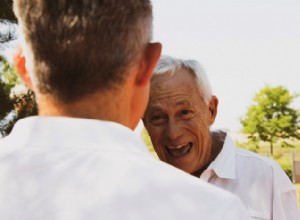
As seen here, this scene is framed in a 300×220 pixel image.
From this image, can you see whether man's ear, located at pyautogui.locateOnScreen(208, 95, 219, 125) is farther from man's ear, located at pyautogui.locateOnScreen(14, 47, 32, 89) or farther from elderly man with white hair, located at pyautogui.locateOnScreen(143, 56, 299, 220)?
man's ear, located at pyautogui.locateOnScreen(14, 47, 32, 89)

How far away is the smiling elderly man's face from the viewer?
121 inches

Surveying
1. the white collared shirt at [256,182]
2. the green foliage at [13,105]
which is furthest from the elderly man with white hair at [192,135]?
the green foliage at [13,105]

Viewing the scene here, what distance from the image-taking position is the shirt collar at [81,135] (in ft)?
4.03

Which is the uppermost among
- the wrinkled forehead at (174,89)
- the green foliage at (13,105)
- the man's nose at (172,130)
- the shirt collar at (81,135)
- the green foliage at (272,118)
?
the shirt collar at (81,135)

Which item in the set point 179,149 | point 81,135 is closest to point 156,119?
point 179,149

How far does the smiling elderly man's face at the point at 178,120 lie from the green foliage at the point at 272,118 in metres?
Result: 35.6

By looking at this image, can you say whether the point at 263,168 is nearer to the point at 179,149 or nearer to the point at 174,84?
the point at 179,149

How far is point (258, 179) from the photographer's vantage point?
117 inches

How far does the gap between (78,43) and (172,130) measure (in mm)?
1871

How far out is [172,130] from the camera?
3068 mm

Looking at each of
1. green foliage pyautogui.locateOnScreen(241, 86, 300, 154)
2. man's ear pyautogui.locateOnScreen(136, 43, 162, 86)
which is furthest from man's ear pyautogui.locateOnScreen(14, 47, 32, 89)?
green foliage pyautogui.locateOnScreen(241, 86, 300, 154)

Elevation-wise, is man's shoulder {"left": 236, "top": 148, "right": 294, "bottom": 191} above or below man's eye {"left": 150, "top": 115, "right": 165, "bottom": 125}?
below

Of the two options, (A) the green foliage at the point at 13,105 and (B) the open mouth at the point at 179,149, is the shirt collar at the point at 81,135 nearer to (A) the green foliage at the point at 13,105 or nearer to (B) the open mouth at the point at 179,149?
(B) the open mouth at the point at 179,149

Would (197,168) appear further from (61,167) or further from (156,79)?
(61,167)
